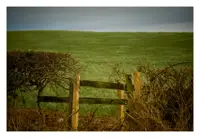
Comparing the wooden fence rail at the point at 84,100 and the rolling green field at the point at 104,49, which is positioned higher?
the rolling green field at the point at 104,49

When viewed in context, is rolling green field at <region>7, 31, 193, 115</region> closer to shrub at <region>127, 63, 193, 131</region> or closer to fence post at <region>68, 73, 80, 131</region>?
fence post at <region>68, 73, 80, 131</region>

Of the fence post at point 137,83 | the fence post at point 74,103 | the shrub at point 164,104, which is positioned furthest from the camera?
the fence post at point 74,103

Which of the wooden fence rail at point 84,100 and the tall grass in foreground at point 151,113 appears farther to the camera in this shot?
the wooden fence rail at point 84,100

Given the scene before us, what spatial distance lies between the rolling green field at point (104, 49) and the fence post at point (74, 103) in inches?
2.9

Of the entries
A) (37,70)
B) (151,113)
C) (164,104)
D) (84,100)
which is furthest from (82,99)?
(164,104)

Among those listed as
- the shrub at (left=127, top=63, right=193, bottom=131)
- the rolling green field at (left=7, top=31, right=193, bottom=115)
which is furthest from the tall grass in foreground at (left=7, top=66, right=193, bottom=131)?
the rolling green field at (left=7, top=31, right=193, bottom=115)

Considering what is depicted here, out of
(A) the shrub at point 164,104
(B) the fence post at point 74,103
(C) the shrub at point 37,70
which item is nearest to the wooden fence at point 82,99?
(B) the fence post at point 74,103

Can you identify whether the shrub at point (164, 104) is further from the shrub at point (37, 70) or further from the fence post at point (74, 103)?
the shrub at point (37, 70)

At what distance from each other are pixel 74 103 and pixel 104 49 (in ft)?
2.88

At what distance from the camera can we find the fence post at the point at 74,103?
18.3 ft
